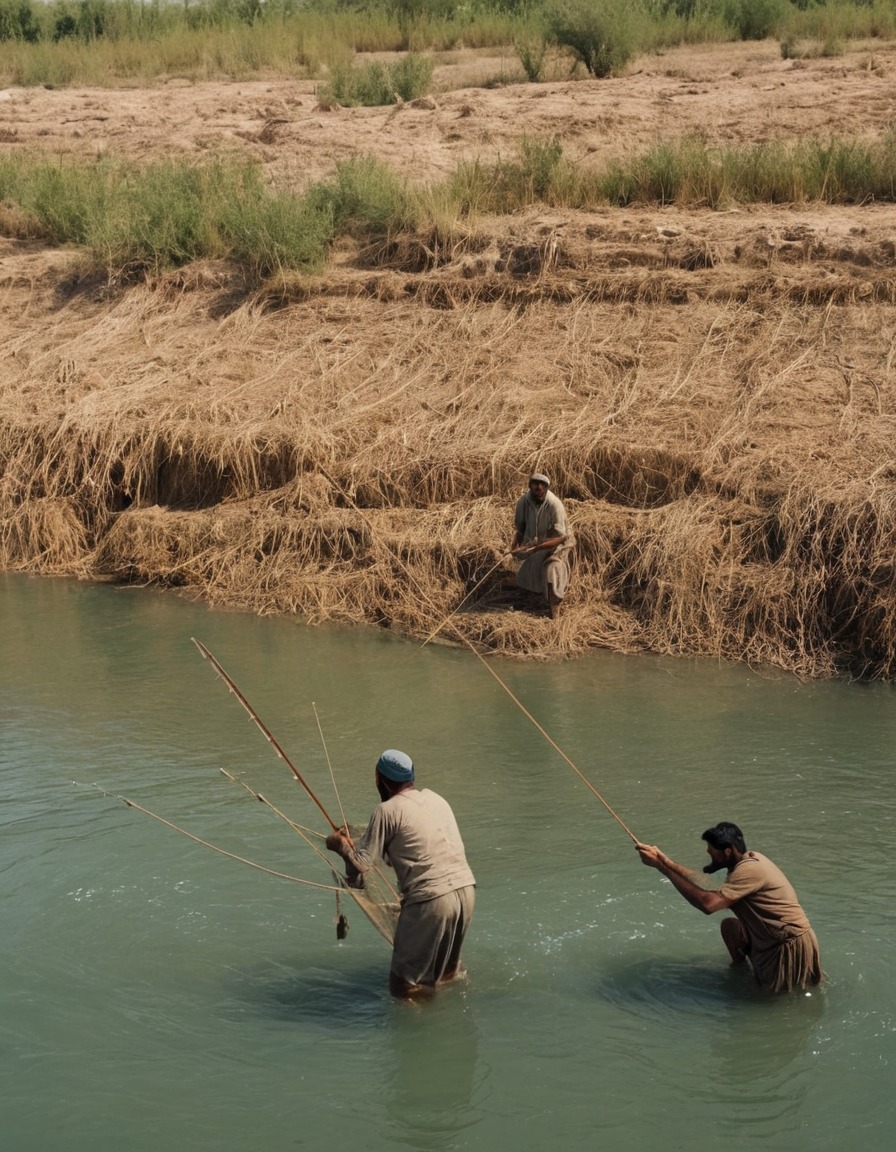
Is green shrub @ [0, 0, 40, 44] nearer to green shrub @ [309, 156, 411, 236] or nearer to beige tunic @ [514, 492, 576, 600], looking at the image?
green shrub @ [309, 156, 411, 236]

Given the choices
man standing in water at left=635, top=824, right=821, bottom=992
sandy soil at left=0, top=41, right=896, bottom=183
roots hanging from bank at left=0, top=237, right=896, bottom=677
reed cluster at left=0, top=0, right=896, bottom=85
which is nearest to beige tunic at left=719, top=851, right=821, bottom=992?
man standing in water at left=635, top=824, right=821, bottom=992

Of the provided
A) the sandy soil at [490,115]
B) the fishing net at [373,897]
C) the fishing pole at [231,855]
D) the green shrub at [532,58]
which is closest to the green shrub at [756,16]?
the sandy soil at [490,115]

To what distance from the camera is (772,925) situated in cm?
555

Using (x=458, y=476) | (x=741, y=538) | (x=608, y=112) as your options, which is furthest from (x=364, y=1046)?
(x=608, y=112)

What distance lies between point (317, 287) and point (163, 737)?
22.7 ft

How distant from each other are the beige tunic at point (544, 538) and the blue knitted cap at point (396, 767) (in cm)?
496

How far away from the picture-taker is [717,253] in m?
13.5

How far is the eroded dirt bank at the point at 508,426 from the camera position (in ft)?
34.0

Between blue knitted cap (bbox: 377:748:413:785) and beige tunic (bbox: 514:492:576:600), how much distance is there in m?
4.96

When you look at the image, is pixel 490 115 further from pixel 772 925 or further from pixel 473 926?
pixel 772 925

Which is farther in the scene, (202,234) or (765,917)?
(202,234)

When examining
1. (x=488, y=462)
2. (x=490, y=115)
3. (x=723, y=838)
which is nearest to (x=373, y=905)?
(x=723, y=838)

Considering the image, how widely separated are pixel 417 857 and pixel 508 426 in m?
7.05

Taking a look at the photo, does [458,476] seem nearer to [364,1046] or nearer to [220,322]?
[220,322]
